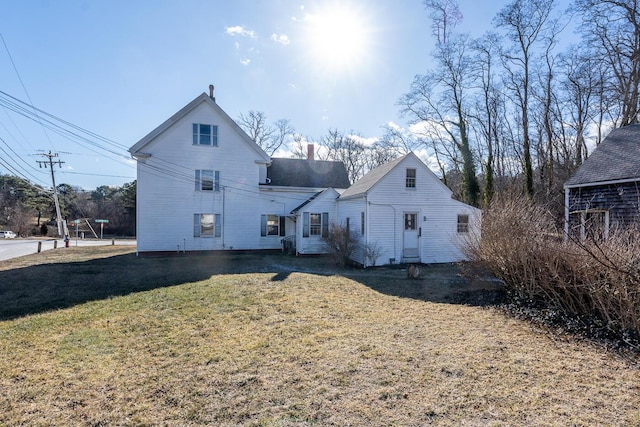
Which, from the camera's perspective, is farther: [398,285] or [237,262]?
[237,262]

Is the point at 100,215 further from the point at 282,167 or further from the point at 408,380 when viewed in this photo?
the point at 408,380

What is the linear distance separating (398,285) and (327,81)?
1082cm

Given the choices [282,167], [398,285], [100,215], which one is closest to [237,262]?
[398,285]

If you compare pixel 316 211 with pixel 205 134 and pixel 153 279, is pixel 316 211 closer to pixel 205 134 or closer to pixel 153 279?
pixel 205 134

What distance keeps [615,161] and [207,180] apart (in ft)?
62.2

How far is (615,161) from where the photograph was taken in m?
12.8

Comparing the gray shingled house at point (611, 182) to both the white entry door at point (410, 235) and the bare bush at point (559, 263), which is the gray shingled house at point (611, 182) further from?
the white entry door at point (410, 235)

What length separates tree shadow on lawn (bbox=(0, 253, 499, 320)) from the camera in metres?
7.99

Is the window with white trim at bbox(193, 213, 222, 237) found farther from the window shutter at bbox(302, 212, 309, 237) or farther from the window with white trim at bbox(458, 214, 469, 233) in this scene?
the window with white trim at bbox(458, 214, 469, 233)

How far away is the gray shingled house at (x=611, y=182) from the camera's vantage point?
11461 millimetres

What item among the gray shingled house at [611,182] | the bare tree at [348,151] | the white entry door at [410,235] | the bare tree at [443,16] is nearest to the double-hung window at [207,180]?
the white entry door at [410,235]

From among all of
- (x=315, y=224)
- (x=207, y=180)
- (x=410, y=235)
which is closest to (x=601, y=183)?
(x=410, y=235)

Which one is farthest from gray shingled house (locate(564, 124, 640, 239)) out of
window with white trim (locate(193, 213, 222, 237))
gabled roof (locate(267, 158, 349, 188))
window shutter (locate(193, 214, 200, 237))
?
window shutter (locate(193, 214, 200, 237))

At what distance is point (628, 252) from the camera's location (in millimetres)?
4938
